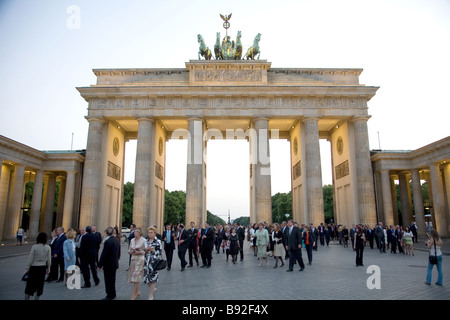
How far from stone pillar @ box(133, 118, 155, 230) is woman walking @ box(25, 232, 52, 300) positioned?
2303 centimetres

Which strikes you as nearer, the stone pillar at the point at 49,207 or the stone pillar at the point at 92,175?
the stone pillar at the point at 92,175

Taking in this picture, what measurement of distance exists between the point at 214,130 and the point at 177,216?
→ 51.9 meters

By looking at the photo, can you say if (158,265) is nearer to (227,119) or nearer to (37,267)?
(37,267)

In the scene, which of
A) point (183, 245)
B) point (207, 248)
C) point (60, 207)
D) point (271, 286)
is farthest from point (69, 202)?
point (271, 286)

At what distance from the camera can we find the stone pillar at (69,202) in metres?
30.5

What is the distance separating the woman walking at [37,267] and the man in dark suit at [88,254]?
224cm

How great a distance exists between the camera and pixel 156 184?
34375mm

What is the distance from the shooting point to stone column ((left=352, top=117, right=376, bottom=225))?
3000 cm

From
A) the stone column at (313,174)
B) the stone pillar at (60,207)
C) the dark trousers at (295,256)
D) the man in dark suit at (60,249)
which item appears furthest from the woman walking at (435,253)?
the stone pillar at (60,207)

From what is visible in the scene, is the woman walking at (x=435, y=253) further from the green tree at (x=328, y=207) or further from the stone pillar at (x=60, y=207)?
the green tree at (x=328, y=207)

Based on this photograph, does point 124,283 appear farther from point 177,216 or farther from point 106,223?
point 177,216

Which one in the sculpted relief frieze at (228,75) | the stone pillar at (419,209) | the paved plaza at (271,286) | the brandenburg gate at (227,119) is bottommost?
the paved plaza at (271,286)

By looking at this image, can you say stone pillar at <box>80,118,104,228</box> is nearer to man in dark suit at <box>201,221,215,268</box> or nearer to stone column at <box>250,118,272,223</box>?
stone column at <box>250,118,272,223</box>

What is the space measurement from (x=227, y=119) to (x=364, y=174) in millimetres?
15017
